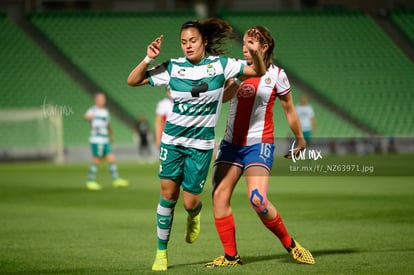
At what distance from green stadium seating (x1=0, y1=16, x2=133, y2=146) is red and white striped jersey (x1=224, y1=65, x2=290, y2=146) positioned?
25738mm

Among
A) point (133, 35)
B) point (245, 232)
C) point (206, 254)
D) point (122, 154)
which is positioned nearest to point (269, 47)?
point (206, 254)

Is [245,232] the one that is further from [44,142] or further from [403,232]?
[44,142]

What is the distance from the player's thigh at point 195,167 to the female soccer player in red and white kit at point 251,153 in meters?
0.37

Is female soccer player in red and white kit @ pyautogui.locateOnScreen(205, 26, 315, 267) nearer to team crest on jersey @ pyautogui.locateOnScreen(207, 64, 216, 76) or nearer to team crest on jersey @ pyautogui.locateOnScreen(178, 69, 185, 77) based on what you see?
team crest on jersey @ pyautogui.locateOnScreen(207, 64, 216, 76)

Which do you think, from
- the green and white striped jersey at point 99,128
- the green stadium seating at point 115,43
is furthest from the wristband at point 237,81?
the green stadium seating at point 115,43

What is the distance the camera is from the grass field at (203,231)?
7.74 meters

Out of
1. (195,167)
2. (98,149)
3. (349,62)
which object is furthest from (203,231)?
(349,62)

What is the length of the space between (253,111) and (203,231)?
330 cm

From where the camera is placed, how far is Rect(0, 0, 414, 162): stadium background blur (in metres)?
33.7

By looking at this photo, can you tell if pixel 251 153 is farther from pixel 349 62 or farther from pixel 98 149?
pixel 349 62

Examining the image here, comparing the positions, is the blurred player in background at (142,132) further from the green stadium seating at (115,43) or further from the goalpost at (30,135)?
the goalpost at (30,135)

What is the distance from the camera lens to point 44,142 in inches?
1351

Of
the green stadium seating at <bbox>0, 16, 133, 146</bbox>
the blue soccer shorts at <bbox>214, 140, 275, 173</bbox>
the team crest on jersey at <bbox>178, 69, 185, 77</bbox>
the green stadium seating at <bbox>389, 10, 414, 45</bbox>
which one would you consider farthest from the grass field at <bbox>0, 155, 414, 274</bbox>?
the green stadium seating at <bbox>389, 10, 414, 45</bbox>

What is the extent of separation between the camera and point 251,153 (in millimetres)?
7711
